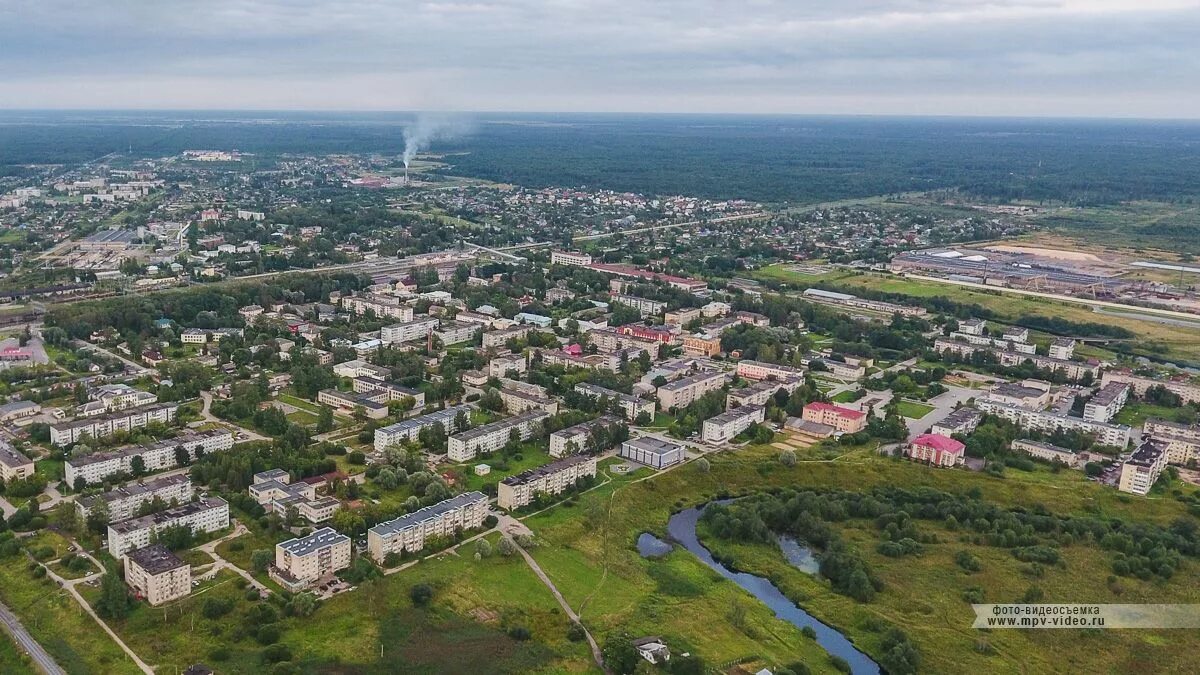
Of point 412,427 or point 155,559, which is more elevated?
point 155,559

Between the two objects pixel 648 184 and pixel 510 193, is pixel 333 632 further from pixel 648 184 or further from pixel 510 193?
pixel 648 184

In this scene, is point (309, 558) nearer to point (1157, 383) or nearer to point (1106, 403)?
point (1106, 403)


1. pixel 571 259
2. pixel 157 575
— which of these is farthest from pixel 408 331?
pixel 157 575

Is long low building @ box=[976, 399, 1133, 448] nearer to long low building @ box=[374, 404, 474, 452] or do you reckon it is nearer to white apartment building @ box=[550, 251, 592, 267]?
long low building @ box=[374, 404, 474, 452]

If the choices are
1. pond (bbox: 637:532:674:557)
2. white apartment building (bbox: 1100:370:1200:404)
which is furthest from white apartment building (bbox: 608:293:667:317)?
pond (bbox: 637:532:674:557)

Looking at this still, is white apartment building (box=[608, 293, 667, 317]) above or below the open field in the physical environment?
above
